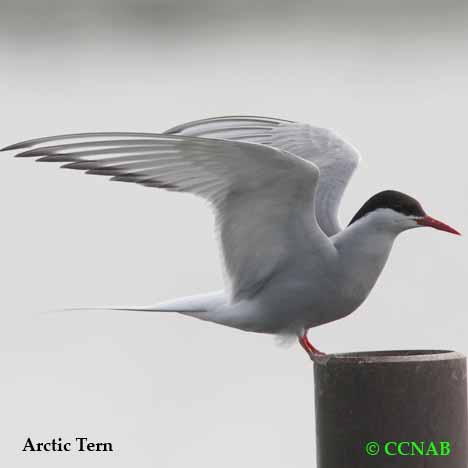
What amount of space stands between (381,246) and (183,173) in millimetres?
512

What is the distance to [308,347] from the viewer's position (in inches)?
101

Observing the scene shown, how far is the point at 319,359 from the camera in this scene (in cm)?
240

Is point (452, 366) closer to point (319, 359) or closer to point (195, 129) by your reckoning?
point (319, 359)

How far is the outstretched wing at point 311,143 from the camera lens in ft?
9.34

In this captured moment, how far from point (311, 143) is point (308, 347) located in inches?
26.0

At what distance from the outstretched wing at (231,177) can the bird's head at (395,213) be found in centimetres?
14

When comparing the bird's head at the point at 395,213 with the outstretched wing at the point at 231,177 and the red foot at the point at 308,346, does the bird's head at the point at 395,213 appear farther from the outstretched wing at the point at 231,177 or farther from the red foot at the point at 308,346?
the red foot at the point at 308,346

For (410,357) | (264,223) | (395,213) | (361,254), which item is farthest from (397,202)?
(410,357)

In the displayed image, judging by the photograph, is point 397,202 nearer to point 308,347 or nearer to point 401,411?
point 308,347

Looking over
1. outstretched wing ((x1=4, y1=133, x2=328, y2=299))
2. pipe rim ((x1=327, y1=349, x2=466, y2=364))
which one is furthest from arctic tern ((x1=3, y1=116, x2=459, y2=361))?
pipe rim ((x1=327, y1=349, x2=466, y2=364))

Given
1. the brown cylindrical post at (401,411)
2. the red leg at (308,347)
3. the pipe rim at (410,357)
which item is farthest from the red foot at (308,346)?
the brown cylindrical post at (401,411)

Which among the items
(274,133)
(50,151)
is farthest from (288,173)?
(274,133)

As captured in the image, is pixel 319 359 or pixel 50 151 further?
pixel 319 359

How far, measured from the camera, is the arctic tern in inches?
88.7
